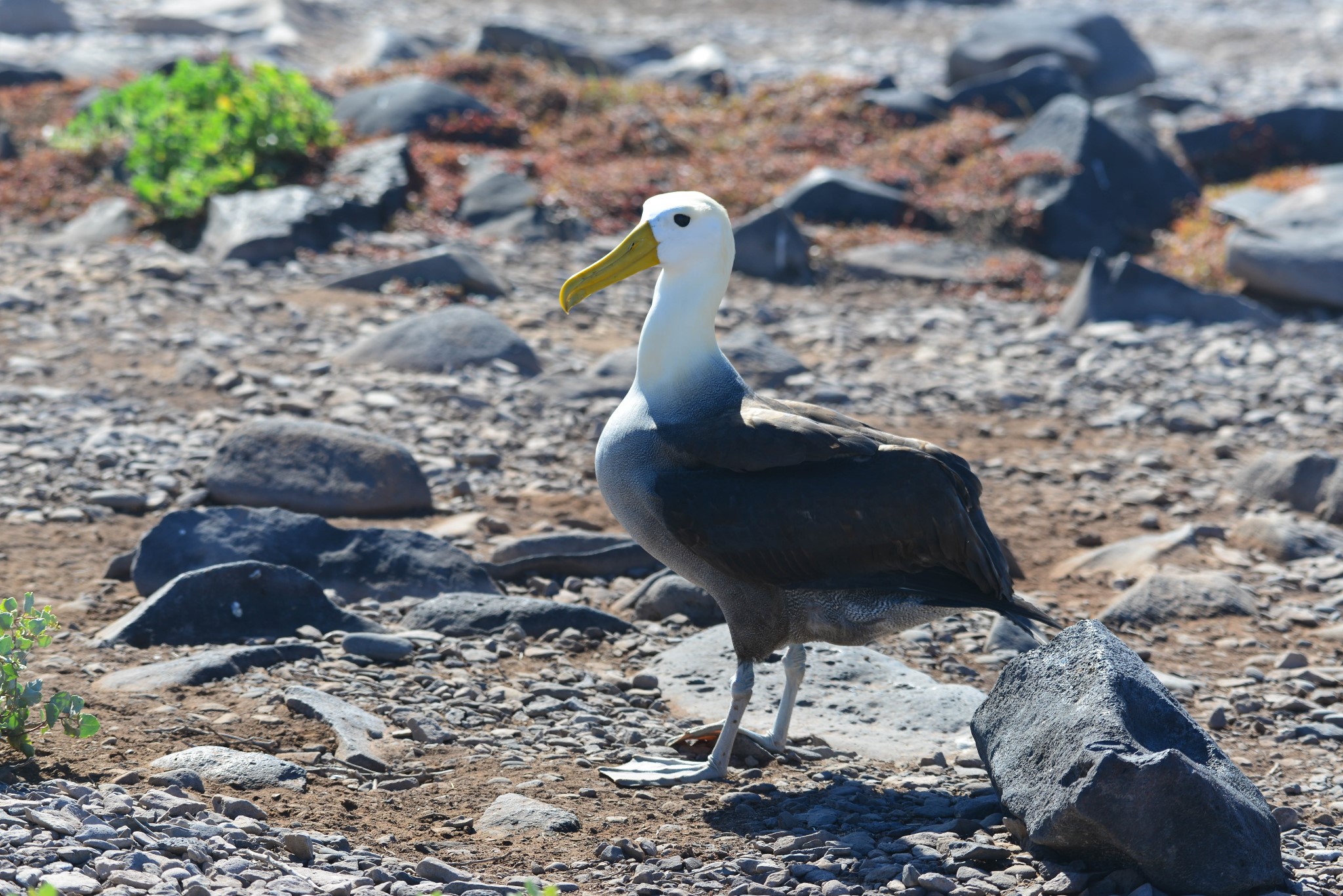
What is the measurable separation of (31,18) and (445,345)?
21.2 metres

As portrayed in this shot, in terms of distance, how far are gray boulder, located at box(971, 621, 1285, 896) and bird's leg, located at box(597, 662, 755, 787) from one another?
36.6 inches

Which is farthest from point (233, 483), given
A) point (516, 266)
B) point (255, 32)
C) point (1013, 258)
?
point (255, 32)

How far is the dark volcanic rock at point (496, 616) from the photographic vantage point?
6.69m

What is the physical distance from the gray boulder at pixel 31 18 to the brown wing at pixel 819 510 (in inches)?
1030

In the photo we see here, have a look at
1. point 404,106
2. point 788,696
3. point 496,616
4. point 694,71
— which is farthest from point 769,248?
point 694,71

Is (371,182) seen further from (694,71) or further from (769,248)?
(694,71)

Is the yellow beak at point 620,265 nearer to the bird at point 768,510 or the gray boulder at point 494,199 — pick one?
the bird at point 768,510

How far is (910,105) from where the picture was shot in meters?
19.4

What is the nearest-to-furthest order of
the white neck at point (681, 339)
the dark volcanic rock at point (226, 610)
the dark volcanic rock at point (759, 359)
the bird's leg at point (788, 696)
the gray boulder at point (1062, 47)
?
1. the white neck at point (681, 339)
2. the bird's leg at point (788, 696)
3. the dark volcanic rock at point (226, 610)
4. the dark volcanic rock at point (759, 359)
5. the gray boulder at point (1062, 47)

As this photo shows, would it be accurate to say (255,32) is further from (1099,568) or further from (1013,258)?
(1099,568)

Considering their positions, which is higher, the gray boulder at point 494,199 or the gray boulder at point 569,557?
the gray boulder at point 494,199

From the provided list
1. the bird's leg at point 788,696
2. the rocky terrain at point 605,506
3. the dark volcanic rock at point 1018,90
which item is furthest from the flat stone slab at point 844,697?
the dark volcanic rock at point 1018,90

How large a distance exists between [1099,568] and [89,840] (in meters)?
5.53

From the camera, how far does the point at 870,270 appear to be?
14078 mm
